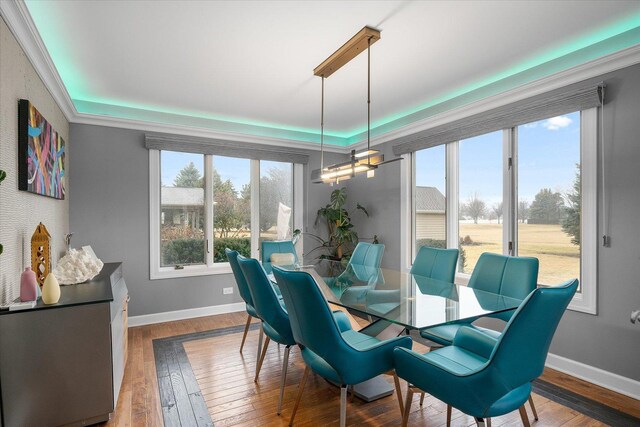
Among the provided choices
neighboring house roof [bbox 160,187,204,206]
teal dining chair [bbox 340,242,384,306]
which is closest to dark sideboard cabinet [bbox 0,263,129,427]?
teal dining chair [bbox 340,242,384,306]

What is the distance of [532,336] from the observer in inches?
54.2

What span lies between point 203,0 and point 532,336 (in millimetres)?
2498

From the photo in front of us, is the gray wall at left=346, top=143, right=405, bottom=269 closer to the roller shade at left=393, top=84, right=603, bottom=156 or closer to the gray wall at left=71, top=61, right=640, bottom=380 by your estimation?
the gray wall at left=71, top=61, right=640, bottom=380

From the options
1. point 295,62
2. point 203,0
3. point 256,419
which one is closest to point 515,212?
point 295,62

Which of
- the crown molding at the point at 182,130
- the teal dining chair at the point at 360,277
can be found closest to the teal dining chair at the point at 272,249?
the teal dining chair at the point at 360,277

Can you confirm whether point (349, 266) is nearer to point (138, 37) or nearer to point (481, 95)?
point (481, 95)

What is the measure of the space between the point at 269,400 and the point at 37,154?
96.3 inches

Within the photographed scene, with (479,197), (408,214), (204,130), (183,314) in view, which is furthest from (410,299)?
(204,130)

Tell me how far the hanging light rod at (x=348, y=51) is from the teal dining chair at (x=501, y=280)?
6.35 ft

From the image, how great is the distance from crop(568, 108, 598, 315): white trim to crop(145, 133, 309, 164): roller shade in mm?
3420

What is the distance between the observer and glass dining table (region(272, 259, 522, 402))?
1941 millimetres

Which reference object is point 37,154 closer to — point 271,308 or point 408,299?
point 271,308

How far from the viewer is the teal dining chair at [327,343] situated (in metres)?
1.65

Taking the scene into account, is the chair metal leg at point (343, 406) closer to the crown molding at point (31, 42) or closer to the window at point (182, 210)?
the crown molding at point (31, 42)
